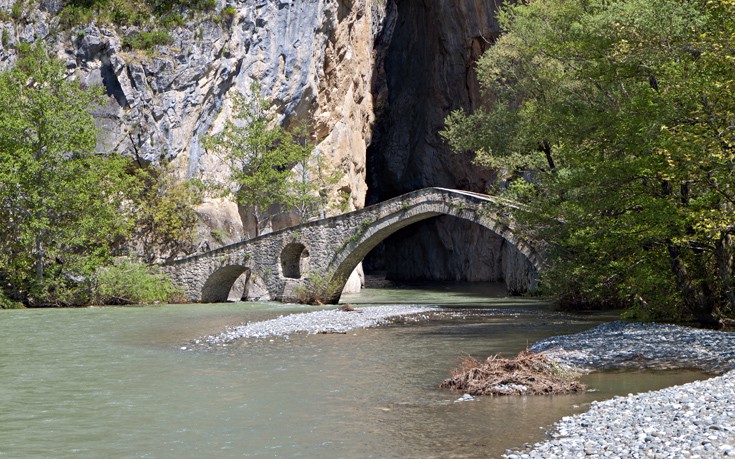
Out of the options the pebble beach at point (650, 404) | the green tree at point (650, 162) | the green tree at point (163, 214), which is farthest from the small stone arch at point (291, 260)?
the pebble beach at point (650, 404)

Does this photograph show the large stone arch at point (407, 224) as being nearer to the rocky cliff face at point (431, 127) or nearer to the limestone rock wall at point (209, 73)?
the limestone rock wall at point (209, 73)

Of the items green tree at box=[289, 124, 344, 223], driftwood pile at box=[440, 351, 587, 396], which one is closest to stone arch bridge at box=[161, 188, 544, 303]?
green tree at box=[289, 124, 344, 223]

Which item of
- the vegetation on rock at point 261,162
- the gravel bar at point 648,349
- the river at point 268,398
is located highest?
the vegetation on rock at point 261,162

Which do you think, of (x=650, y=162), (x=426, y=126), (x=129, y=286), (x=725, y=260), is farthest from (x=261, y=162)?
(x=725, y=260)

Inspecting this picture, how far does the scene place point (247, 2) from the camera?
122 feet

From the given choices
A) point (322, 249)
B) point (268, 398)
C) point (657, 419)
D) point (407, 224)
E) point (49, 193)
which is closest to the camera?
point (657, 419)

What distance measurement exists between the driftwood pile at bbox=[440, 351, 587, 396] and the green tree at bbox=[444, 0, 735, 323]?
3204mm

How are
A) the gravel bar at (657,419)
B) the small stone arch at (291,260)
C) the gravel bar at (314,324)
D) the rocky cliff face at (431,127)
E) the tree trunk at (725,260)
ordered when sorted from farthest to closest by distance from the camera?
the rocky cliff face at (431,127) → the small stone arch at (291,260) → the gravel bar at (314,324) → the tree trunk at (725,260) → the gravel bar at (657,419)

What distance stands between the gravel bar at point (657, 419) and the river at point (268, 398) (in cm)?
46

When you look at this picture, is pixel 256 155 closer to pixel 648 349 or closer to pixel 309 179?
pixel 309 179

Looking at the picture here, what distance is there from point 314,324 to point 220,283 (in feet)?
40.7

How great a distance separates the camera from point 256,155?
3425 centimetres

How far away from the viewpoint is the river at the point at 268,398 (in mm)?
7734

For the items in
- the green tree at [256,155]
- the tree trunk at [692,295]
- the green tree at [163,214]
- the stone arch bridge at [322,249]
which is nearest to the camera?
the tree trunk at [692,295]
